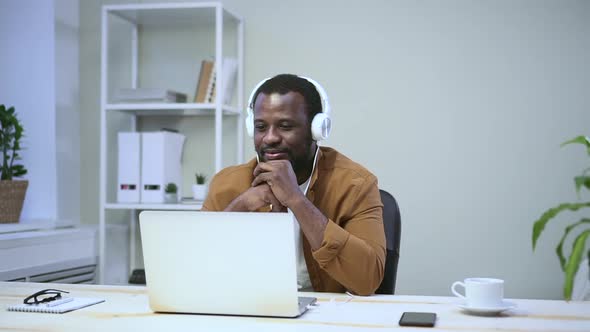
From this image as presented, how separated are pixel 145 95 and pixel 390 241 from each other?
1622mm

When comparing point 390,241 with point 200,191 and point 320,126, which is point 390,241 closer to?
point 320,126

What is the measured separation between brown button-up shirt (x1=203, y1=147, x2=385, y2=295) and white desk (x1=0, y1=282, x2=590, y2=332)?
0.12 m

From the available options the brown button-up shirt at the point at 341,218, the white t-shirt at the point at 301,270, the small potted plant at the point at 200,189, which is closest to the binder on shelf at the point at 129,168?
the small potted plant at the point at 200,189

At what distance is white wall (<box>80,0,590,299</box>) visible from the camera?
321cm

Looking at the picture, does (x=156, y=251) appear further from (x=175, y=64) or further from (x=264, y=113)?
(x=175, y=64)

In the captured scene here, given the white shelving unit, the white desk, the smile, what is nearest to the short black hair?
the smile

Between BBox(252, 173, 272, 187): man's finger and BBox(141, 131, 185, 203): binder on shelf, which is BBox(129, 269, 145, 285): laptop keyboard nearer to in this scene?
BBox(141, 131, 185, 203): binder on shelf

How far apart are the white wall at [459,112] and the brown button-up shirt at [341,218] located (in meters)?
1.16

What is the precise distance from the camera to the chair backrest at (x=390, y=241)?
206 cm

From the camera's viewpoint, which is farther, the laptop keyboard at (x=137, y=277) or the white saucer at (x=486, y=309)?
the laptop keyboard at (x=137, y=277)

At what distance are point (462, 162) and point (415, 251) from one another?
45 centimetres

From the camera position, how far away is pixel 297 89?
2160mm

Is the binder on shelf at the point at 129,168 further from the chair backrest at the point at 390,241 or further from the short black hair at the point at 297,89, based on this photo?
the chair backrest at the point at 390,241

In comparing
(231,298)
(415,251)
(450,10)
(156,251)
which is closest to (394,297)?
(231,298)
